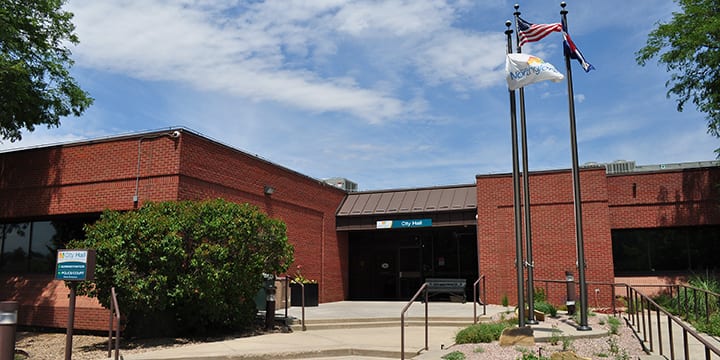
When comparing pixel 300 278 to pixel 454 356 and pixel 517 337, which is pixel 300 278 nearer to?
pixel 517 337

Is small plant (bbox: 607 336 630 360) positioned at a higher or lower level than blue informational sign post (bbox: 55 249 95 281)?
lower

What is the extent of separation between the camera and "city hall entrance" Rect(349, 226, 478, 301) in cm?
2161

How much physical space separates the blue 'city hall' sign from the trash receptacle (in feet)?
49.3

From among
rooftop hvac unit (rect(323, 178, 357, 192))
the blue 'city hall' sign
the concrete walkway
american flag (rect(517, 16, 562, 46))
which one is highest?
american flag (rect(517, 16, 562, 46))

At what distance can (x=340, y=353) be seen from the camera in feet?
34.5

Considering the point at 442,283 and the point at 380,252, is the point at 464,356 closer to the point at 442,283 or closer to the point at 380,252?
the point at 442,283

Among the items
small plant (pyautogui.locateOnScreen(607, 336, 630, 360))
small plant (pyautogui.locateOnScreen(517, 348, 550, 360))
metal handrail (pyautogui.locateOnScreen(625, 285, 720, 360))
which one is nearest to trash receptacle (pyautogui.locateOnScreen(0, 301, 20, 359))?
small plant (pyautogui.locateOnScreen(517, 348, 550, 360))

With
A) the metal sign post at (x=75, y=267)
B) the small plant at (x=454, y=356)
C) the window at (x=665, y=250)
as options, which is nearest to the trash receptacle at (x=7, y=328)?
the metal sign post at (x=75, y=267)

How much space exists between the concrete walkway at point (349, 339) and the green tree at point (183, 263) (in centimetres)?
100

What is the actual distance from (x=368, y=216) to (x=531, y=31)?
36.4 feet

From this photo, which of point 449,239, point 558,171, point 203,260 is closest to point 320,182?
point 449,239

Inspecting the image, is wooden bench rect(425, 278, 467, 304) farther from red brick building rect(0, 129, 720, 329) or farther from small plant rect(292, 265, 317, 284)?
small plant rect(292, 265, 317, 284)

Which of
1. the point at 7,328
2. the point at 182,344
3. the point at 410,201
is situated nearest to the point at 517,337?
the point at 182,344

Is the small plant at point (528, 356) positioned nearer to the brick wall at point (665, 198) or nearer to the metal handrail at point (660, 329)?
the metal handrail at point (660, 329)
